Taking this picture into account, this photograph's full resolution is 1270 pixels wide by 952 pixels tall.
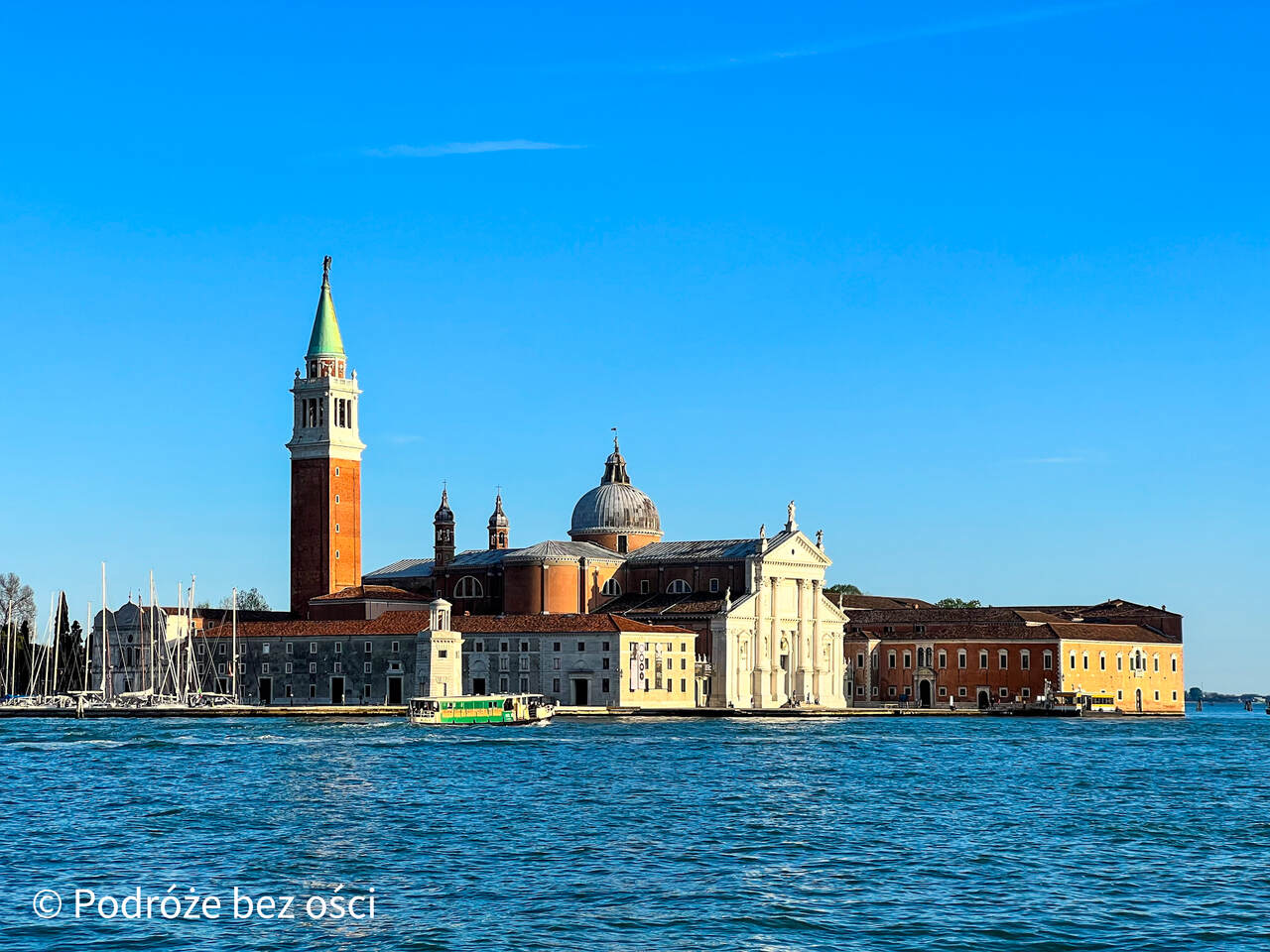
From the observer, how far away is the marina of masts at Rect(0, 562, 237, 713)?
86625 millimetres

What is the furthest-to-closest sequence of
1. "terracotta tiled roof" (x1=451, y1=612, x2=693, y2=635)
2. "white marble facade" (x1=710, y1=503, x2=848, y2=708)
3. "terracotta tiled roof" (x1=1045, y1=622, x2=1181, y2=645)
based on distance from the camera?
1. "terracotta tiled roof" (x1=1045, y1=622, x2=1181, y2=645)
2. "white marble facade" (x1=710, y1=503, x2=848, y2=708)
3. "terracotta tiled roof" (x1=451, y1=612, x2=693, y2=635)

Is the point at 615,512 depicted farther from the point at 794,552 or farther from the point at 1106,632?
the point at 1106,632

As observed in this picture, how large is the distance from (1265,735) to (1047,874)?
59.7 meters

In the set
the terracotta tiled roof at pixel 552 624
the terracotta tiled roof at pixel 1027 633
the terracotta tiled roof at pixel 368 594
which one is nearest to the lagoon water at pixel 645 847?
the terracotta tiled roof at pixel 552 624

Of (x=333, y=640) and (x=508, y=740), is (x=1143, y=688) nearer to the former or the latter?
(x=333, y=640)

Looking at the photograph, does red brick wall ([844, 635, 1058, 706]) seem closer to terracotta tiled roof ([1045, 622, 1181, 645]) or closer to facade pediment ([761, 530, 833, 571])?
terracotta tiled roof ([1045, 622, 1181, 645])

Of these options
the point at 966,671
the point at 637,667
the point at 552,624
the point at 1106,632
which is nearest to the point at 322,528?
the point at 552,624

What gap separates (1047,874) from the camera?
89.0ft

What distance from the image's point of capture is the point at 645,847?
2962 centimetres

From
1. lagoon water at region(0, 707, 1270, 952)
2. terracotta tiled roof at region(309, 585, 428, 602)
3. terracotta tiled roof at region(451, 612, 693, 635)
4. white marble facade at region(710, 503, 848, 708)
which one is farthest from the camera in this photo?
terracotta tiled roof at region(309, 585, 428, 602)

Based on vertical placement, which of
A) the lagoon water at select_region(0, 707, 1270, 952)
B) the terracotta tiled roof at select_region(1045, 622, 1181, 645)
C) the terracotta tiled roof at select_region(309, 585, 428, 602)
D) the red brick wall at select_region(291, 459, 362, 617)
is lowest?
the lagoon water at select_region(0, 707, 1270, 952)

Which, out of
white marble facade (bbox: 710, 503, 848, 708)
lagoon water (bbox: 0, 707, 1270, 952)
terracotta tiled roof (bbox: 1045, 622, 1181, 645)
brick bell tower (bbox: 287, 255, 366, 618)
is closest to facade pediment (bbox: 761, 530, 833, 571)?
white marble facade (bbox: 710, 503, 848, 708)

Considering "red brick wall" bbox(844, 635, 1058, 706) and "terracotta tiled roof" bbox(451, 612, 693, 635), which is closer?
"terracotta tiled roof" bbox(451, 612, 693, 635)

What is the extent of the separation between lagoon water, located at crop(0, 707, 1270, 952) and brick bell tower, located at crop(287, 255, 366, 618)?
38.7 meters
